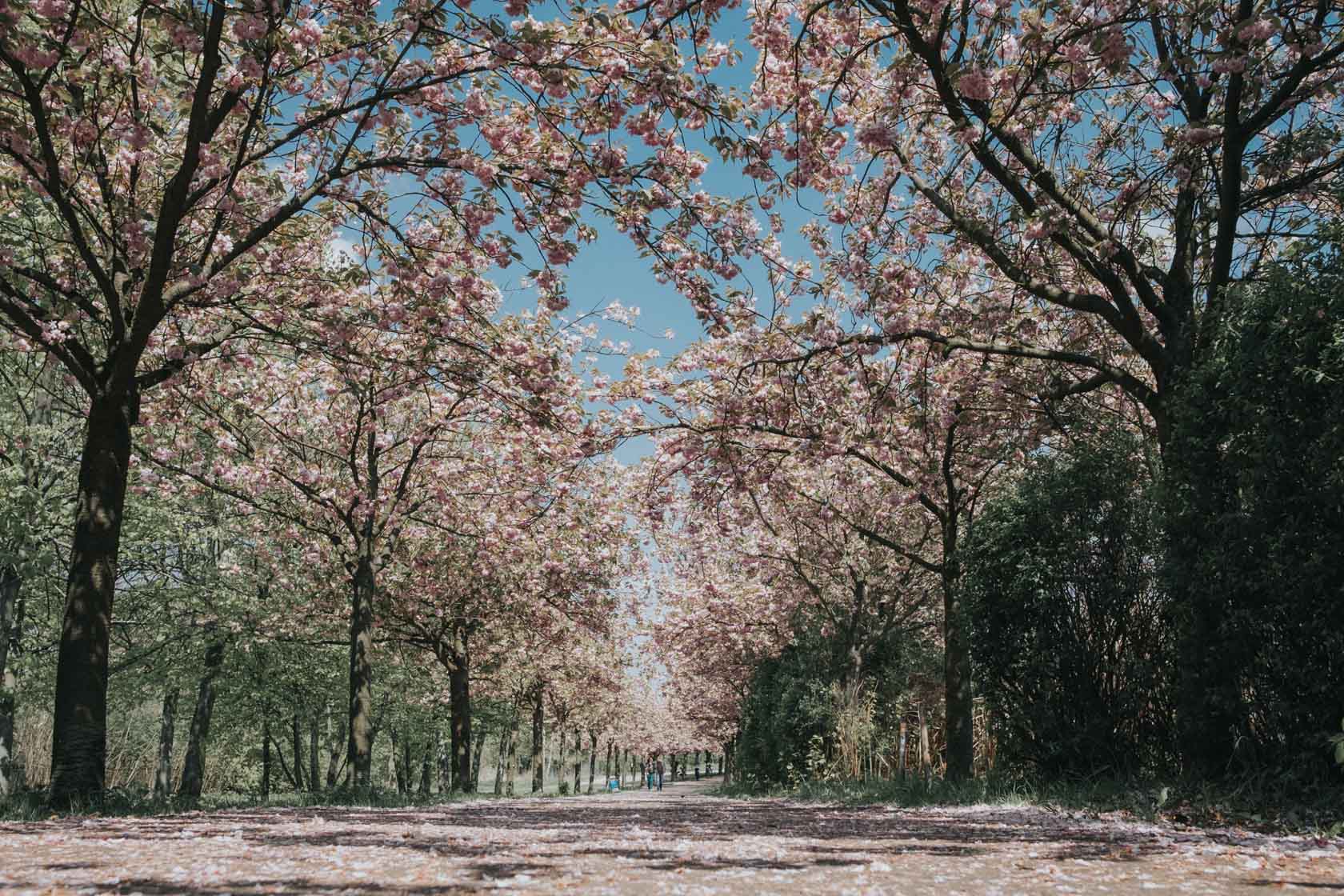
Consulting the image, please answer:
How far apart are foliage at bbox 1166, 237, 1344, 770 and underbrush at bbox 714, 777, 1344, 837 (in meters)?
0.30

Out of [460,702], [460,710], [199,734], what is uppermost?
[460,702]

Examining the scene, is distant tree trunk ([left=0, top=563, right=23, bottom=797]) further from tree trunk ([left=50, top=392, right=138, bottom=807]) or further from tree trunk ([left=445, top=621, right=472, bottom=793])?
tree trunk ([left=50, top=392, right=138, bottom=807])

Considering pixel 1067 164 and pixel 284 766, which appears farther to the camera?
pixel 284 766

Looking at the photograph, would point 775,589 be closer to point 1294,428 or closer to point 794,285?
point 794,285

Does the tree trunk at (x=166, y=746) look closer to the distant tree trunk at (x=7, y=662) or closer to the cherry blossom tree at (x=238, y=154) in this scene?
the distant tree trunk at (x=7, y=662)

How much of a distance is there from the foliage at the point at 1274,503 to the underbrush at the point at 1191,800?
30 cm

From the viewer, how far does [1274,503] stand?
688 cm

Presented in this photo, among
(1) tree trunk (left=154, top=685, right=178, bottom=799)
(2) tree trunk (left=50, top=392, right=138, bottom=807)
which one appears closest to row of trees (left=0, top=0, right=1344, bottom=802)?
(2) tree trunk (left=50, top=392, right=138, bottom=807)

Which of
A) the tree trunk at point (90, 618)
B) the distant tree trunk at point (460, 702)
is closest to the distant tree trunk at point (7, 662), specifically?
the distant tree trunk at point (460, 702)

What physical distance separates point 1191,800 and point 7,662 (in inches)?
846

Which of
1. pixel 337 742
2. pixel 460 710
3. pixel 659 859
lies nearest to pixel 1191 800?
pixel 659 859

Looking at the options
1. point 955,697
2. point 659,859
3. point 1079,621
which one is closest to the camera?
point 659,859

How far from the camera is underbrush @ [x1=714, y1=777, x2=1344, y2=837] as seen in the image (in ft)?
21.3

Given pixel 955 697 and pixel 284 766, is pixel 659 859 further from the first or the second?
pixel 284 766
